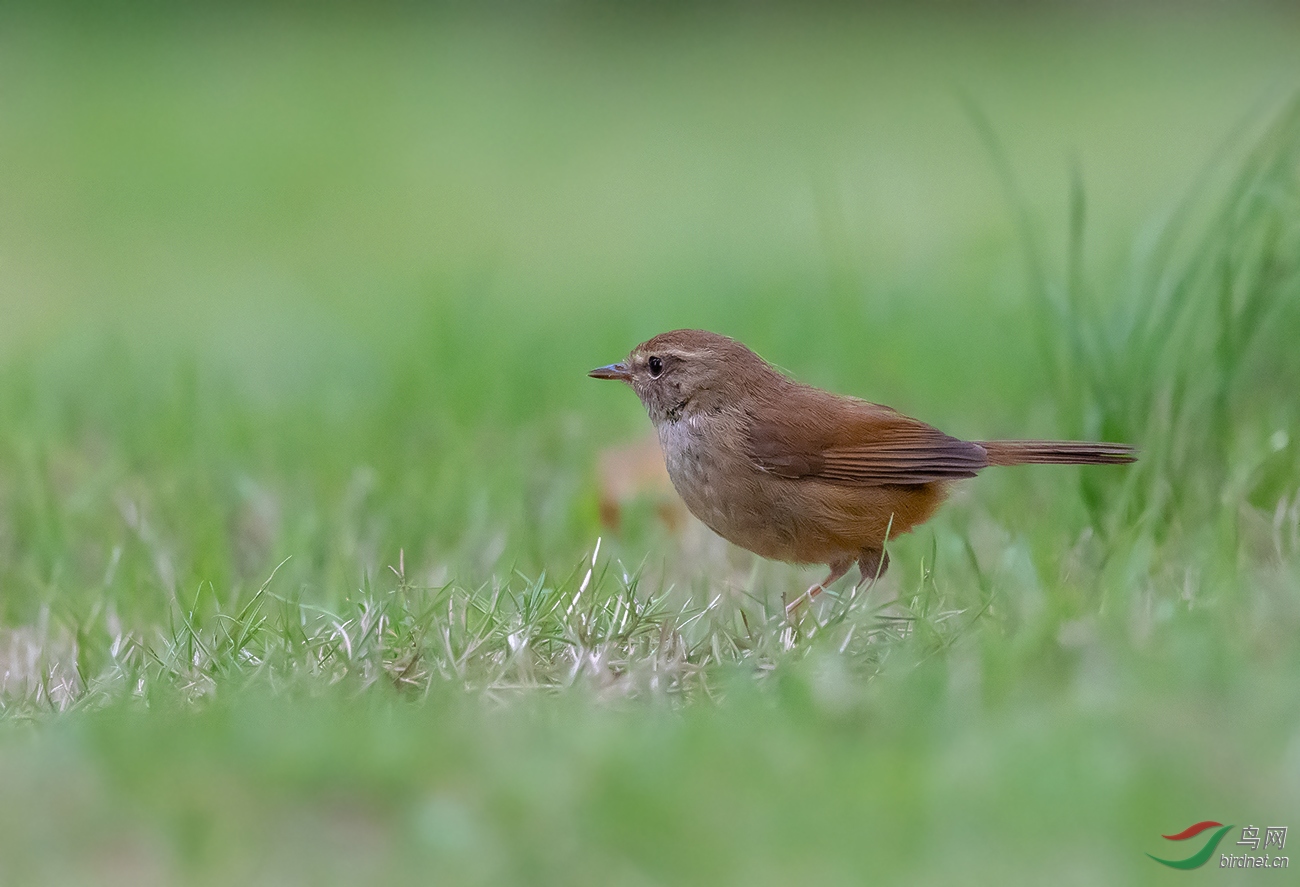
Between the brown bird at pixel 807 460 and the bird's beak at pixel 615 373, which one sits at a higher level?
the bird's beak at pixel 615 373

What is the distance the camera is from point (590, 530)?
19.7 ft

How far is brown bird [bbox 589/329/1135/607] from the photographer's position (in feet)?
15.9

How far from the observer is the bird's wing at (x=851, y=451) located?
16.3 feet

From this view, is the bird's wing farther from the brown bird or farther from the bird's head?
the bird's head

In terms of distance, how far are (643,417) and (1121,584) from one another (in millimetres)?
3569

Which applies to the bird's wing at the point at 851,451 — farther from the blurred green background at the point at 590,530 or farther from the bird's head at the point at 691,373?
the blurred green background at the point at 590,530
